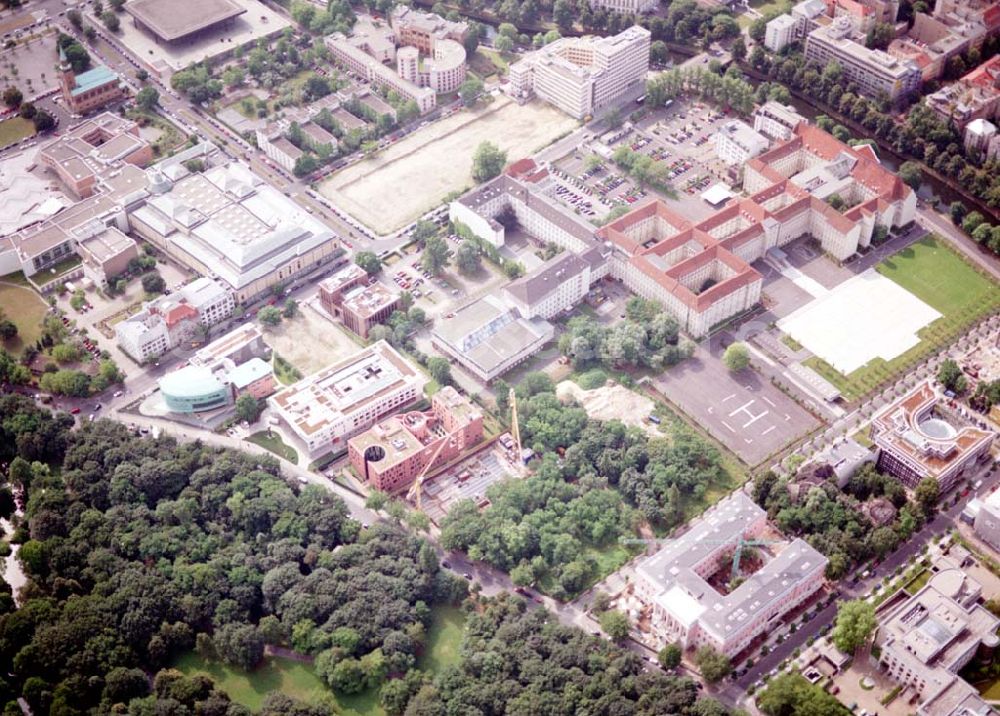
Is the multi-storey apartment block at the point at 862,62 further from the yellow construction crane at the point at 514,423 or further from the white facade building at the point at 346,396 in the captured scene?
the white facade building at the point at 346,396

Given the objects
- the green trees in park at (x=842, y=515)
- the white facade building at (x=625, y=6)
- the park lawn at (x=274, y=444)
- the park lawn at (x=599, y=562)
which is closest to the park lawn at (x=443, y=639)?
the park lawn at (x=599, y=562)

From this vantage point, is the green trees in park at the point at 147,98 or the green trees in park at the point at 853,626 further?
the green trees in park at the point at 147,98

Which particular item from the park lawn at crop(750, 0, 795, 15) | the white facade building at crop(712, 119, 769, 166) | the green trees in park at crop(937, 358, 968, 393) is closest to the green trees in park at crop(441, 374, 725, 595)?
the green trees in park at crop(937, 358, 968, 393)

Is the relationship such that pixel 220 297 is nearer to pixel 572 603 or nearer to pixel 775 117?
pixel 572 603

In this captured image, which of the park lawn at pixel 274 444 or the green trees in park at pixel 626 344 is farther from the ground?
the green trees in park at pixel 626 344

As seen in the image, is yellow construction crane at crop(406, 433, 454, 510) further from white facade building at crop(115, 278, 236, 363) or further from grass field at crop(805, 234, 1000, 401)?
grass field at crop(805, 234, 1000, 401)

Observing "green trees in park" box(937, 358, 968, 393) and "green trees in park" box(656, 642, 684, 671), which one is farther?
"green trees in park" box(937, 358, 968, 393)

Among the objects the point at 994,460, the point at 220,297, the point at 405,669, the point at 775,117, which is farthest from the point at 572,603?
the point at 775,117
